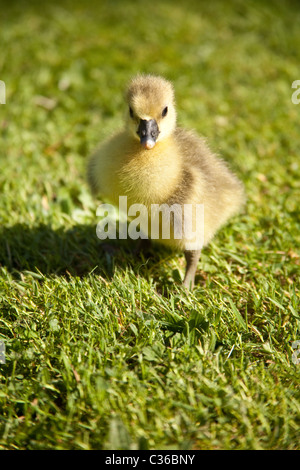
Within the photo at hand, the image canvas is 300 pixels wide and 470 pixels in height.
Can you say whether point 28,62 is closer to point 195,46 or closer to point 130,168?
point 195,46

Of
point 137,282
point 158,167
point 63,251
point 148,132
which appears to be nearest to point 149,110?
point 148,132

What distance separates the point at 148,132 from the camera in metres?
1.93

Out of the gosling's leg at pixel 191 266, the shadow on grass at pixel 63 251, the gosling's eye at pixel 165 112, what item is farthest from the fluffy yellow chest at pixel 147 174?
the shadow on grass at pixel 63 251

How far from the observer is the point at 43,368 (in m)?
1.70

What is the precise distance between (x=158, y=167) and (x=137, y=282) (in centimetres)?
54

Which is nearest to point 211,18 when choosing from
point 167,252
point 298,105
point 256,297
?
point 298,105

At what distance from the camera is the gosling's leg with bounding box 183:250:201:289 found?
2238 mm

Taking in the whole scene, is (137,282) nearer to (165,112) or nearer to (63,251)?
(63,251)

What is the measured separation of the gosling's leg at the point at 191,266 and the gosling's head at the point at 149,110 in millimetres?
567

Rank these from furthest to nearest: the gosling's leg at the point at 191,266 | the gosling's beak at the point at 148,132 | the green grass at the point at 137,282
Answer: the gosling's leg at the point at 191,266, the gosling's beak at the point at 148,132, the green grass at the point at 137,282

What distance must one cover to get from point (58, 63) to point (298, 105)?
2.35 meters

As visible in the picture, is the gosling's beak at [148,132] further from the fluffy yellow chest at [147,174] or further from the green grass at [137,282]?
the green grass at [137,282]

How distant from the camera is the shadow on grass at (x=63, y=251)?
2.40m

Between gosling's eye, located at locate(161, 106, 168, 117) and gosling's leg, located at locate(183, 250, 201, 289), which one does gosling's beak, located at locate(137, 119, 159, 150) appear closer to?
gosling's eye, located at locate(161, 106, 168, 117)
